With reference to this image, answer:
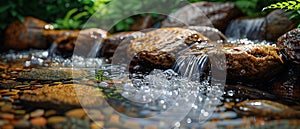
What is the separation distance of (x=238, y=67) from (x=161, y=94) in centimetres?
140

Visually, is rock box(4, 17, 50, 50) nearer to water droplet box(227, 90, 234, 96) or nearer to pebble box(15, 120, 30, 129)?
A: pebble box(15, 120, 30, 129)

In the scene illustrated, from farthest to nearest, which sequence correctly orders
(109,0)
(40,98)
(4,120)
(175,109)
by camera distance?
(109,0), (40,98), (175,109), (4,120)

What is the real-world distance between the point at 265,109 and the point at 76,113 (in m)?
1.98

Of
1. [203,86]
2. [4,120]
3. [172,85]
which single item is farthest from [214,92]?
[4,120]

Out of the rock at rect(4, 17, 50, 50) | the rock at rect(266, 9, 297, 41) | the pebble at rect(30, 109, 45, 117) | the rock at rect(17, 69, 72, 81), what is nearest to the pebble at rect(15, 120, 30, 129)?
the pebble at rect(30, 109, 45, 117)

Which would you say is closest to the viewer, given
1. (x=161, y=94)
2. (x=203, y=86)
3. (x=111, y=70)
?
(x=161, y=94)

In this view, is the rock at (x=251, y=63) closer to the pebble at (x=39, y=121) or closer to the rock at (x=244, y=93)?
the rock at (x=244, y=93)

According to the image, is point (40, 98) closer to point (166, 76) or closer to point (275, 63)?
point (166, 76)

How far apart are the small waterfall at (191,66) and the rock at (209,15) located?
11.5 feet

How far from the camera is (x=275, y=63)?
3.75 metres

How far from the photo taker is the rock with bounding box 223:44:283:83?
3680 millimetres

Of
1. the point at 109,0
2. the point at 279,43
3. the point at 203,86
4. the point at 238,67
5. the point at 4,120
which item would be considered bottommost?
the point at 4,120

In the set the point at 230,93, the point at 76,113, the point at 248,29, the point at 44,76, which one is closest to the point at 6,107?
the point at 76,113

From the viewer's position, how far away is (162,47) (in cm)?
456
